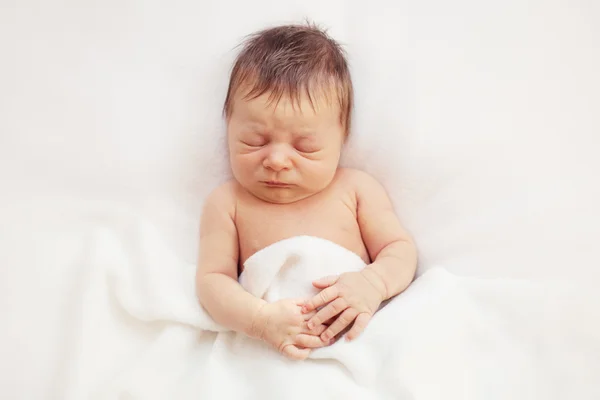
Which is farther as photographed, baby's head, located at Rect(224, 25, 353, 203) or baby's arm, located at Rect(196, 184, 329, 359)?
baby's head, located at Rect(224, 25, 353, 203)

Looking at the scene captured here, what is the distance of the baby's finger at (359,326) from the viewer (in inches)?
43.8

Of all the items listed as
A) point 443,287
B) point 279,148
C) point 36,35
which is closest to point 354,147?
point 279,148

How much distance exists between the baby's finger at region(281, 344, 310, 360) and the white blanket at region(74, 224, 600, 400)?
0.01 meters

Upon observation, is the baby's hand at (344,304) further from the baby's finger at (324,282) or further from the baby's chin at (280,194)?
the baby's chin at (280,194)

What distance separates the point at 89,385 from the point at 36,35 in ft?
2.38

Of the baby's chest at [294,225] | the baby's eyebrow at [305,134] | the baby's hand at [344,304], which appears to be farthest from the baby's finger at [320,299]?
the baby's eyebrow at [305,134]

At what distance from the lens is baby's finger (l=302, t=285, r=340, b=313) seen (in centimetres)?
114

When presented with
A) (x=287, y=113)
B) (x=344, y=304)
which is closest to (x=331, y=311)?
(x=344, y=304)

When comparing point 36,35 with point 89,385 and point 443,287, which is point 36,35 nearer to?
point 89,385

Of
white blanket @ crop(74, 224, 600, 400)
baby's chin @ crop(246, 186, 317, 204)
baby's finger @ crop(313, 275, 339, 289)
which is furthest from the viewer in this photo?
baby's chin @ crop(246, 186, 317, 204)

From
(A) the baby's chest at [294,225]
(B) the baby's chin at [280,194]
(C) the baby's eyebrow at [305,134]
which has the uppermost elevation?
(C) the baby's eyebrow at [305,134]

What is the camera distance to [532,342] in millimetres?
1116

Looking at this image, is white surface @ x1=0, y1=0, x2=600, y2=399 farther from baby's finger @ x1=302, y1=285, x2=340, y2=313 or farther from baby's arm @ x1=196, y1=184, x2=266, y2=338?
baby's finger @ x1=302, y1=285, x2=340, y2=313

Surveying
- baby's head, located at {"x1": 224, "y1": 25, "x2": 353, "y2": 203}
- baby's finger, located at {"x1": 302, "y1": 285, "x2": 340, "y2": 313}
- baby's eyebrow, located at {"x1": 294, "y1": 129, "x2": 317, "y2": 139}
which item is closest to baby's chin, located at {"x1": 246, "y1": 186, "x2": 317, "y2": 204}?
baby's head, located at {"x1": 224, "y1": 25, "x2": 353, "y2": 203}
